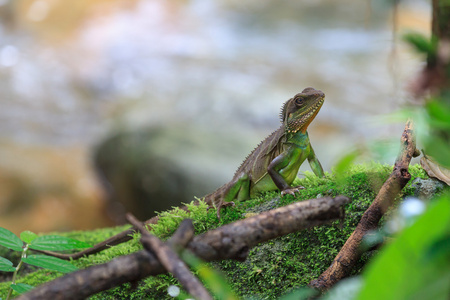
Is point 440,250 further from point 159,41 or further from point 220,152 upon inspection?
point 159,41

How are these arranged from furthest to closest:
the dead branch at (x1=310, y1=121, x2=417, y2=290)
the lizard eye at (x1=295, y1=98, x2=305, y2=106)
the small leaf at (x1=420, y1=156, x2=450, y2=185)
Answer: the lizard eye at (x1=295, y1=98, x2=305, y2=106) < the small leaf at (x1=420, y1=156, x2=450, y2=185) < the dead branch at (x1=310, y1=121, x2=417, y2=290)

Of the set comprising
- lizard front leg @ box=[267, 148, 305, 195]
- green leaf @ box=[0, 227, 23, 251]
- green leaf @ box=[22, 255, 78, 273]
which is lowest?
green leaf @ box=[22, 255, 78, 273]

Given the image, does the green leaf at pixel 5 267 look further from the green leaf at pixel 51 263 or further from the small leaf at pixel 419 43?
the small leaf at pixel 419 43

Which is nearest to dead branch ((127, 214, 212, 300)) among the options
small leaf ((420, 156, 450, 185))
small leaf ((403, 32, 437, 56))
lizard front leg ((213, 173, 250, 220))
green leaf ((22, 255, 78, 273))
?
small leaf ((403, 32, 437, 56))

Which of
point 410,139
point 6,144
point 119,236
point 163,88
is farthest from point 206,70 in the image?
point 410,139

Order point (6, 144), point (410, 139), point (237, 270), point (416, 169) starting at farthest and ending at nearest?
point (6, 144)
point (416, 169)
point (237, 270)
point (410, 139)

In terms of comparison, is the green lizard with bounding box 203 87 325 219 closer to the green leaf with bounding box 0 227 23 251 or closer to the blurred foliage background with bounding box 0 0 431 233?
the blurred foliage background with bounding box 0 0 431 233
